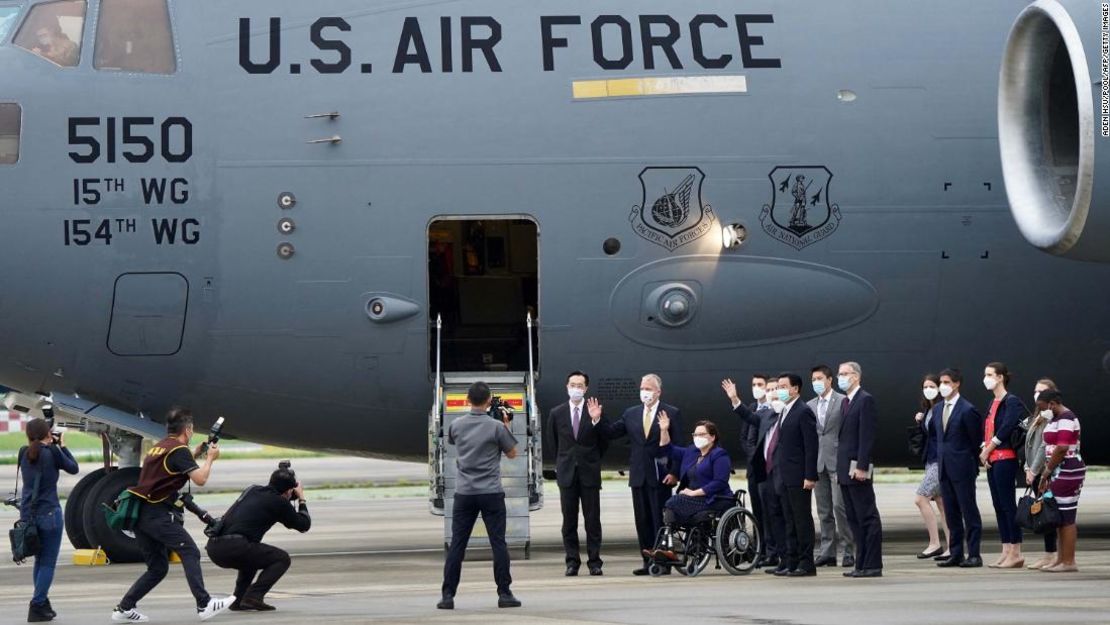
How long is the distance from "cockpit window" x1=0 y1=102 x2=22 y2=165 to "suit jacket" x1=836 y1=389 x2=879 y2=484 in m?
8.53

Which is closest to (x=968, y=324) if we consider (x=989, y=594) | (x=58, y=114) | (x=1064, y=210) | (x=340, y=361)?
(x=1064, y=210)

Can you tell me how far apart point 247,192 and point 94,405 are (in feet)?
9.45

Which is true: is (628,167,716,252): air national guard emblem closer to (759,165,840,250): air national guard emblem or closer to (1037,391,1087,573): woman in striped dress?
(759,165,840,250): air national guard emblem

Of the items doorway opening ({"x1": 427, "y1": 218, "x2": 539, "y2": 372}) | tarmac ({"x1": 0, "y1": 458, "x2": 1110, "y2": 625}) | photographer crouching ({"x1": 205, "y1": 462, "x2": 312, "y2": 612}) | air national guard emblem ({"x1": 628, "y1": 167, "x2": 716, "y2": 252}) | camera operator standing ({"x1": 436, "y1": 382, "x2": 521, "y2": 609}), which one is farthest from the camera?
doorway opening ({"x1": 427, "y1": 218, "x2": 539, "y2": 372})

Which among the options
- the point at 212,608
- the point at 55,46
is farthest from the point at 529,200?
the point at 212,608

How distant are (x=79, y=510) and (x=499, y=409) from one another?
4.63 m

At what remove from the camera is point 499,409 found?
17266mm

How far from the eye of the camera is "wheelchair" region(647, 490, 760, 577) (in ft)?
52.3

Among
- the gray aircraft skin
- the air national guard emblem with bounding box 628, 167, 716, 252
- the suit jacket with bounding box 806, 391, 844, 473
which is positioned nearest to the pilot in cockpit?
the gray aircraft skin

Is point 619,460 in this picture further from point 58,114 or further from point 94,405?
point 58,114

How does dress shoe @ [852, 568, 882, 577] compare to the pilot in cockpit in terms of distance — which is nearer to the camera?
dress shoe @ [852, 568, 882, 577]

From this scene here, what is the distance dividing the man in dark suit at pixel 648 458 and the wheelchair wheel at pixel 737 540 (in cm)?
81

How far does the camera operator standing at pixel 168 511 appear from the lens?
42.2ft

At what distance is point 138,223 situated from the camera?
680 inches
